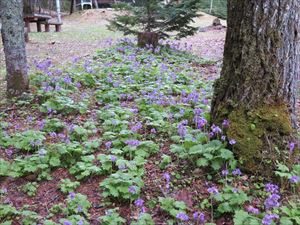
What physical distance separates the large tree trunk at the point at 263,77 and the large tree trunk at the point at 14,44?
3.66m

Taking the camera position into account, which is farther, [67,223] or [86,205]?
[86,205]

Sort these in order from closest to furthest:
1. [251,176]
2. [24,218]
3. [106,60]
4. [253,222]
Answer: [253,222]
[24,218]
[251,176]
[106,60]

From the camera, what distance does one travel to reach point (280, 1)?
3328 millimetres

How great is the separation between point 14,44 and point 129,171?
3482 mm

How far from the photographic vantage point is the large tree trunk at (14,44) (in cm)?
568

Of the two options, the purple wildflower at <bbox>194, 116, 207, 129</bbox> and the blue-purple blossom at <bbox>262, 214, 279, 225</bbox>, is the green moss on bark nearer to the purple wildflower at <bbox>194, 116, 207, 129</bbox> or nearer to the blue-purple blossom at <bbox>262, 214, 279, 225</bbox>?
the purple wildflower at <bbox>194, 116, 207, 129</bbox>

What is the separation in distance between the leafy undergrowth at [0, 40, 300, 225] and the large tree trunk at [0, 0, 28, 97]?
0.69 m

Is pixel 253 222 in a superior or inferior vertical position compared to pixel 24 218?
superior

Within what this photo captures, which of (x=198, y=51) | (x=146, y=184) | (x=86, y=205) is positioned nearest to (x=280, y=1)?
(x=146, y=184)

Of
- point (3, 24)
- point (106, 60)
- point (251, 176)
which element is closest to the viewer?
point (251, 176)

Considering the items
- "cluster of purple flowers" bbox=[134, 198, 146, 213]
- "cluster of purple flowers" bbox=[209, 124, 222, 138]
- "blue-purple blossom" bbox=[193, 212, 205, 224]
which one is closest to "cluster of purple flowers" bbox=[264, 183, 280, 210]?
"blue-purple blossom" bbox=[193, 212, 205, 224]

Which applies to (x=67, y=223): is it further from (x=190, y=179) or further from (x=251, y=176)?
(x=251, y=176)

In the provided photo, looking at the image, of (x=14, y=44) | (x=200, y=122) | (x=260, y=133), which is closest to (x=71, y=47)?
(x=14, y=44)

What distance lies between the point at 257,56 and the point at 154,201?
163 centimetres
